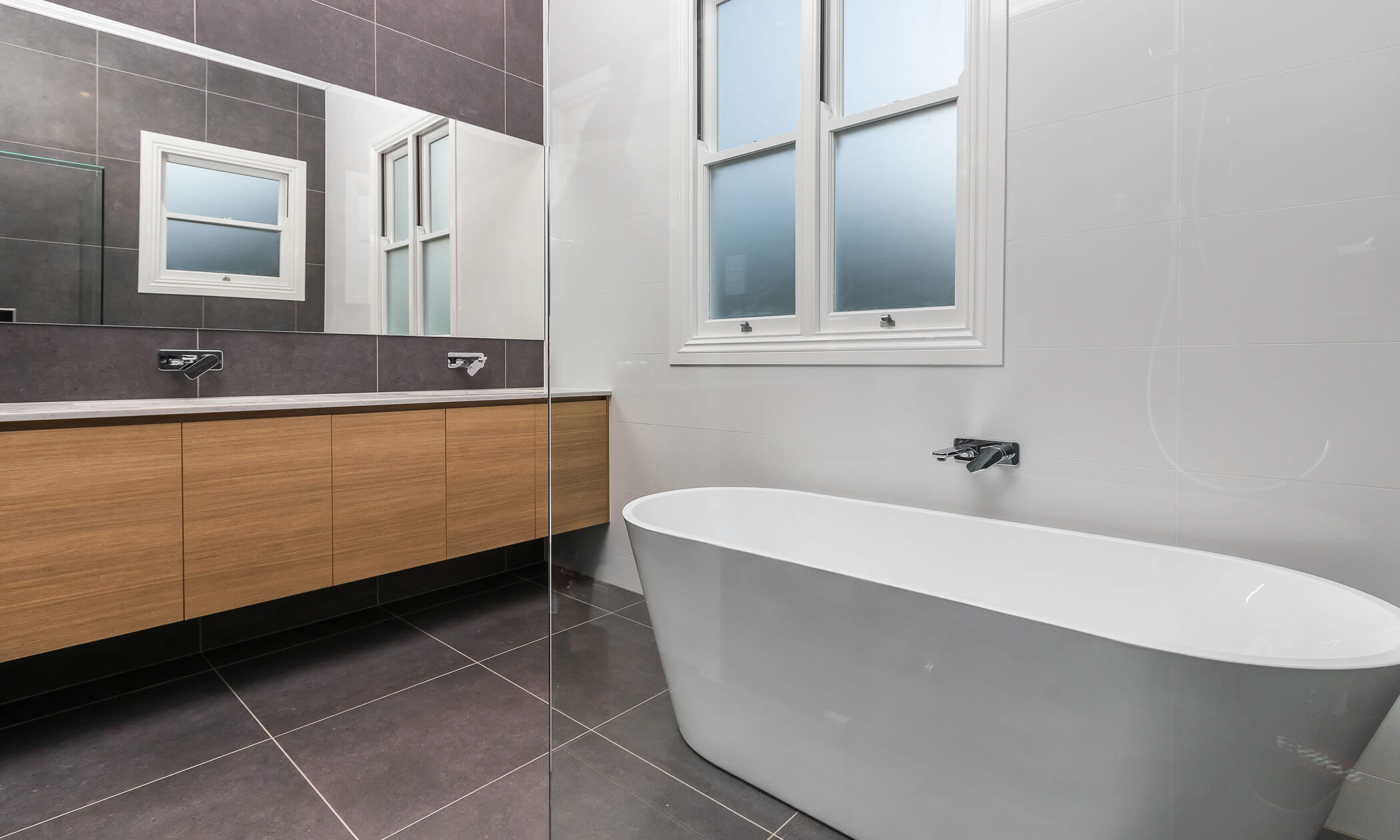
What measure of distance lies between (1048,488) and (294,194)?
264cm

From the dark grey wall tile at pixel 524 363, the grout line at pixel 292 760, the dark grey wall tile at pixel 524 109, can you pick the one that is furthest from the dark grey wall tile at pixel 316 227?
the grout line at pixel 292 760

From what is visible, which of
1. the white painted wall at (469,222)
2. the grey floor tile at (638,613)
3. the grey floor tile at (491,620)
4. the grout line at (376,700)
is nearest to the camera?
the grey floor tile at (638,613)

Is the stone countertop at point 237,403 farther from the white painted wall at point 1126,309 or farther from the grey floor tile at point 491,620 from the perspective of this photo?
the grey floor tile at point 491,620

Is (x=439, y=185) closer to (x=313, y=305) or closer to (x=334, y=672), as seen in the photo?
(x=313, y=305)

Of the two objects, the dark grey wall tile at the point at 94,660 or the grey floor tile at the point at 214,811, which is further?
the dark grey wall tile at the point at 94,660

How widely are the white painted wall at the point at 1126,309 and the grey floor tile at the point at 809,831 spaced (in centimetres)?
51

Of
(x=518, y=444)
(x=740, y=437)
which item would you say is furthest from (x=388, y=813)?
(x=518, y=444)

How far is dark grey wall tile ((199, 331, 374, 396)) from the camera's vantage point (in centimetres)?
225

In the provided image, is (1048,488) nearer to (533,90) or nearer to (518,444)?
(518,444)

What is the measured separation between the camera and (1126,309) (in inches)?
39.6

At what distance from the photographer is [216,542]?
1851 mm

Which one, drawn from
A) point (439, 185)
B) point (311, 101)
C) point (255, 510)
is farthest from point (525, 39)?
point (255, 510)

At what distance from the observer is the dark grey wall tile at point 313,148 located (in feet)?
7.91

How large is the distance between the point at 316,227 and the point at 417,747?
6.22 feet
